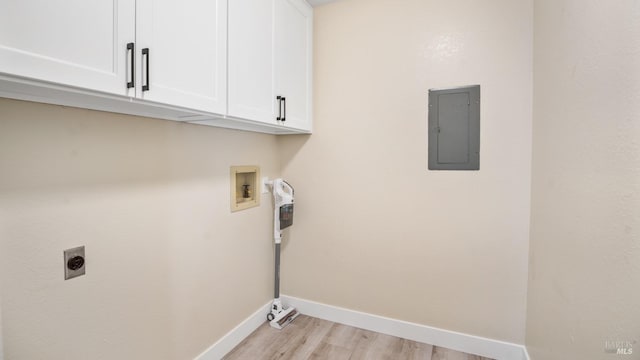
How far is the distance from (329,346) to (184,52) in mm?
2030

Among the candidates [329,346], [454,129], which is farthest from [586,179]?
[329,346]

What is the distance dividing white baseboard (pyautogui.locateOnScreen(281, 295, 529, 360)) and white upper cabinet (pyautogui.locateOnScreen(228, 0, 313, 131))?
1518 millimetres

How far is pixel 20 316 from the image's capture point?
3.36 feet

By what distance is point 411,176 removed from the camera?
2.09 meters

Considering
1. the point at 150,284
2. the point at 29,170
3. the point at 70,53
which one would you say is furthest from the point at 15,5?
the point at 150,284

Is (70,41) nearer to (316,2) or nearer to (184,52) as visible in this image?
(184,52)

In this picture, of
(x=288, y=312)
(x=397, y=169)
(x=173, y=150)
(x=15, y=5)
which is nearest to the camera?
(x=15, y=5)

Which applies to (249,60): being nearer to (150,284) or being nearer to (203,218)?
(203,218)

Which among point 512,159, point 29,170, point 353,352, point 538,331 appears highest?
point 512,159

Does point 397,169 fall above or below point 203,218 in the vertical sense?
above

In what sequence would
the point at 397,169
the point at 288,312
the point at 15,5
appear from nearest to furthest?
1. the point at 15,5
2. the point at 397,169
3. the point at 288,312

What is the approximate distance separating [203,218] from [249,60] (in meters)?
0.99

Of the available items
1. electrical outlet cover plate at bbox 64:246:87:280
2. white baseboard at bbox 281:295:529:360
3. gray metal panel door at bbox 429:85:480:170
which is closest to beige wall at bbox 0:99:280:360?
electrical outlet cover plate at bbox 64:246:87:280

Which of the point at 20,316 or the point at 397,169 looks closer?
the point at 20,316
